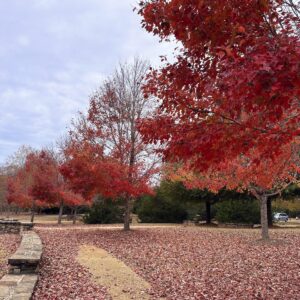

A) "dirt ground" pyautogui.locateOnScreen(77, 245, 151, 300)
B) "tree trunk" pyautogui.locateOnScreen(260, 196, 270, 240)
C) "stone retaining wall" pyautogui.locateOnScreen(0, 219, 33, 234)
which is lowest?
"dirt ground" pyautogui.locateOnScreen(77, 245, 151, 300)

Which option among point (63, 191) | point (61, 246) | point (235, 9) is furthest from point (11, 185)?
point (235, 9)

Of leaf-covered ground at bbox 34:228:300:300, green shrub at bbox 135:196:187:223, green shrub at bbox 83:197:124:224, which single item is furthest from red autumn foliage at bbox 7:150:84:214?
leaf-covered ground at bbox 34:228:300:300

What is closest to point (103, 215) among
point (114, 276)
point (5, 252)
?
point (5, 252)

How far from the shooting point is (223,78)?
348cm

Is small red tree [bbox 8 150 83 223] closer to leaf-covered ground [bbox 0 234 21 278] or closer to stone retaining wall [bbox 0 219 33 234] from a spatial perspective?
stone retaining wall [bbox 0 219 33 234]

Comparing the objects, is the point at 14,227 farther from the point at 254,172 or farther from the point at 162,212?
the point at 162,212

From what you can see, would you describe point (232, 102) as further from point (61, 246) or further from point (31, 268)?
point (61, 246)

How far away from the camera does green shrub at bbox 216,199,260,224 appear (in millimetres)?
27031

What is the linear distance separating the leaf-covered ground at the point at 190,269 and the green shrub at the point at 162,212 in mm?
17947

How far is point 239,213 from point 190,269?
18.6 metres

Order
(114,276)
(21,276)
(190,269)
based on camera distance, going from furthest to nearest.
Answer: (190,269), (114,276), (21,276)

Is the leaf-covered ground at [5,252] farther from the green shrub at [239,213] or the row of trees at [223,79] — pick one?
the green shrub at [239,213]

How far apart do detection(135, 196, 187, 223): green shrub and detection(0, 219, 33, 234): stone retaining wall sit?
52.1 feet

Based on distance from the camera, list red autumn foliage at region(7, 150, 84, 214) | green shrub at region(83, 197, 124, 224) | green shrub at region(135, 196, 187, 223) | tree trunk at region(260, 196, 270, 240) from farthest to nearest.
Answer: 1. green shrub at region(135, 196, 187, 223)
2. green shrub at region(83, 197, 124, 224)
3. red autumn foliage at region(7, 150, 84, 214)
4. tree trunk at region(260, 196, 270, 240)
